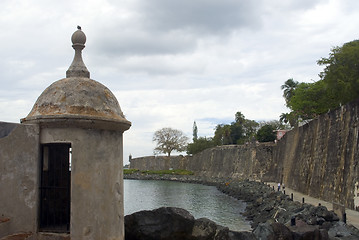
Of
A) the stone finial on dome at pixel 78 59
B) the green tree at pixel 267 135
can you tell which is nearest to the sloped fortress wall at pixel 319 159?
the green tree at pixel 267 135

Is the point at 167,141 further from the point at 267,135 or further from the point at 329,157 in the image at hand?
the point at 329,157

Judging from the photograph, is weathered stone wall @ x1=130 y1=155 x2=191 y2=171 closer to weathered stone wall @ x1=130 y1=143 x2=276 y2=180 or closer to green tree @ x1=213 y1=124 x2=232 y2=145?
weathered stone wall @ x1=130 y1=143 x2=276 y2=180

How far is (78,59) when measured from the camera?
499 cm

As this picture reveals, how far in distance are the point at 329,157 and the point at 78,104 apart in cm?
1829

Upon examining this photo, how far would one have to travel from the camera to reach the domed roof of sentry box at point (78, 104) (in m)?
4.37

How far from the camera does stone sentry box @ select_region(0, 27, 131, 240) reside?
432 centimetres

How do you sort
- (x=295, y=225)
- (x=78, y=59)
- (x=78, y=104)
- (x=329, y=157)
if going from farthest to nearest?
(x=329, y=157) → (x=295, y=225) → (x=78, y=59) → (x=78, y=104)

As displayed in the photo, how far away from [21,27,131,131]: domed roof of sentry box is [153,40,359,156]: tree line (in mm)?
17589

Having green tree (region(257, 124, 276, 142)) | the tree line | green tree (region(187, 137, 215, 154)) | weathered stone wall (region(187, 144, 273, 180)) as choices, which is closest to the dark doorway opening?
the tree line

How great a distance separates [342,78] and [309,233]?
14.2 metres

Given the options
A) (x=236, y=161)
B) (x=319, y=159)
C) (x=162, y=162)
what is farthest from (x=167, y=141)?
(x=319, y=159)

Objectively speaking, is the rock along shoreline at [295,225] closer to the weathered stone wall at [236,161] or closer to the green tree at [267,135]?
the weathered stone wall at [236,161]

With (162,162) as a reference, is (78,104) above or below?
above

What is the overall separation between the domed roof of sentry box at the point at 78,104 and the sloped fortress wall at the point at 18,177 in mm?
238
